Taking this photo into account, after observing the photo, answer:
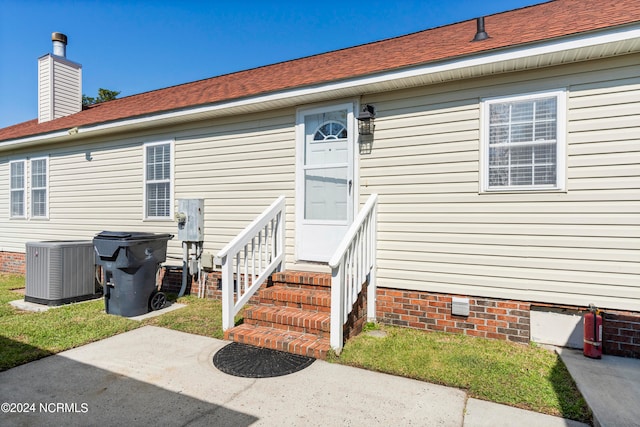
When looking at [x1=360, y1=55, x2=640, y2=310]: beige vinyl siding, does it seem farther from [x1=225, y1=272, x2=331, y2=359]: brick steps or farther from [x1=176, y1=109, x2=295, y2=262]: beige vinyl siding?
[x1=176, y1=109, x2=295, y2=262]: beige vinyl siding

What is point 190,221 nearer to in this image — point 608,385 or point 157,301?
point 157,301

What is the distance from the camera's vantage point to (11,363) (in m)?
3.22

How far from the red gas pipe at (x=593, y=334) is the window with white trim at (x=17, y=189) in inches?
440

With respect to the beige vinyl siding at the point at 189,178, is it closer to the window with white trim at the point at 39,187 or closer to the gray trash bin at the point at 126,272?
the window with white trim at the point at 39,187

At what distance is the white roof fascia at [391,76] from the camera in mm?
3219

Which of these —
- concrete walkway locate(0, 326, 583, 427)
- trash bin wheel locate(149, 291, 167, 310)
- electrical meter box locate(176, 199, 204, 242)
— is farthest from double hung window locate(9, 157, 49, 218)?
concrete walkway locate(0, 326, 583, 427)

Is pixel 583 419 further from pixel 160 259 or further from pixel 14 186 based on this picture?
pixel 14 186

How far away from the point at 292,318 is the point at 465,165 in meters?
2.64

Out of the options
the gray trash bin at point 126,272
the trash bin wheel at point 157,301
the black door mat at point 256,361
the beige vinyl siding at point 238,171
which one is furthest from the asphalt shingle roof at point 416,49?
the black door mat at point 256,361

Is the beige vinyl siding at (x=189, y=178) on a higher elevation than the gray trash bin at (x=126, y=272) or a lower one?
higher

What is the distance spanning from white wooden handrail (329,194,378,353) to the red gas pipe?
216 cm

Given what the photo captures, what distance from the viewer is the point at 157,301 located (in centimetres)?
514

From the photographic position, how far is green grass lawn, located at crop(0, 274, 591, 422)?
2693 millimetres

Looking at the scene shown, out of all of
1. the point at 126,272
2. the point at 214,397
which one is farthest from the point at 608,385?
the point at 126,272
